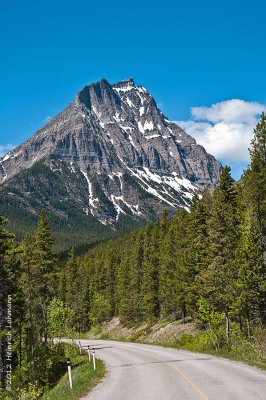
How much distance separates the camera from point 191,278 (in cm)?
4556

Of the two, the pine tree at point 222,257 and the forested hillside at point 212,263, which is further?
the pine tree at point 222,257

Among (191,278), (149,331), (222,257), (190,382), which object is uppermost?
(222,257)

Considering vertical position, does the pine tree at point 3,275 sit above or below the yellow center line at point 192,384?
above

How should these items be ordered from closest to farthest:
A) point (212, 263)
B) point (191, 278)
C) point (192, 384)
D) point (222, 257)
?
point (192, 384) → point (222, 257) → point (212, 263) → point (191, 278)

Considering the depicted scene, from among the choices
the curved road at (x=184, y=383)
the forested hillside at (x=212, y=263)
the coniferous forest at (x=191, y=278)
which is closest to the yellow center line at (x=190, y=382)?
the curved road at (x=184, y=383)

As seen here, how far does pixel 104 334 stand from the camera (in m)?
79.2

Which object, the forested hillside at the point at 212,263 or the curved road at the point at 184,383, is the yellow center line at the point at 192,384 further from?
the forested hillside at the point at 212,263

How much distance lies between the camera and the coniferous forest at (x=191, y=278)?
98.9 ft

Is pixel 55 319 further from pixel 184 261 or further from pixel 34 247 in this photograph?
pixel 184 261

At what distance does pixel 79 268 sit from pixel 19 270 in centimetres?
6692

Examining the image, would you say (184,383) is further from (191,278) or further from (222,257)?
(191,278)

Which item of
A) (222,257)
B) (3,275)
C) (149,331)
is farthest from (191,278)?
(3,275)

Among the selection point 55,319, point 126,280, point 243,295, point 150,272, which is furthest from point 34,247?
point 126,280

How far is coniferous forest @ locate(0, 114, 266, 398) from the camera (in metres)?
30.1
